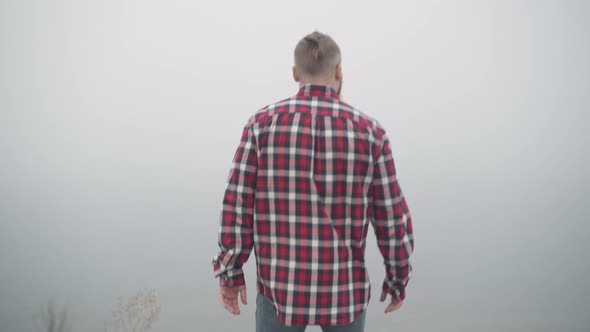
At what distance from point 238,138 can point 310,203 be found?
846 mm

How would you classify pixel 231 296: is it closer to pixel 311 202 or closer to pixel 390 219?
pixel 311 202

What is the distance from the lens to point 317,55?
0.98 metres

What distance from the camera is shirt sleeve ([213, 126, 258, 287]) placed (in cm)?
98

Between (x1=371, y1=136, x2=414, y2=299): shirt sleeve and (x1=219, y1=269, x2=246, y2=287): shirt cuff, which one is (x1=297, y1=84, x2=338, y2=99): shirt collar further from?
(x1=219, y1=269, x2=246, y2=287): shirt cuff

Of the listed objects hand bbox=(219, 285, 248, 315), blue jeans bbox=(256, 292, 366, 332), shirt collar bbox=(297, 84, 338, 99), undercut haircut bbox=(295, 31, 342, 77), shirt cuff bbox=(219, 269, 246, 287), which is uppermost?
undercut haircut bbox=(295, 31, 342, 77)

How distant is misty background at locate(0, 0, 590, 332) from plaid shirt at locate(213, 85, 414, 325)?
0.77 metres

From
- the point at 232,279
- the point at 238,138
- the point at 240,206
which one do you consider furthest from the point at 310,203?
the point at 238,138

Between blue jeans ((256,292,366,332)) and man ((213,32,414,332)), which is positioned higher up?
man ((213,32,414,332))

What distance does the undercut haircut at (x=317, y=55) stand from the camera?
98 centimetres
